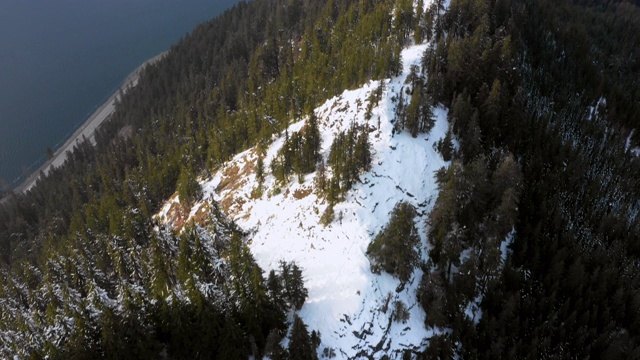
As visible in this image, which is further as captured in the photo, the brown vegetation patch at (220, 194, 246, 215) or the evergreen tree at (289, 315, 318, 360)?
the brown vegetation patch at (220, 194, 246, 215)

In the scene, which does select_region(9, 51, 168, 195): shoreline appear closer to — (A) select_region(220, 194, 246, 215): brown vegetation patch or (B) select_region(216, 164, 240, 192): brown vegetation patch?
(B) select_region(216, 164, 240, 192): brown vegetation patch

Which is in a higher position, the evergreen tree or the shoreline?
the shoreline

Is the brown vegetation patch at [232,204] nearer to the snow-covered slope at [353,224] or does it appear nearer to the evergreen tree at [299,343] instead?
the snow-covered slope at [353,224]

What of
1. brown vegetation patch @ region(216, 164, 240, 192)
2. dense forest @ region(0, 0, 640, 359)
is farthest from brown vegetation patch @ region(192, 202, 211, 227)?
dense forest @ region(0, 0, 640, 359)

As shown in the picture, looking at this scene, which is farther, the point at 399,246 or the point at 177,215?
the point at 177,215

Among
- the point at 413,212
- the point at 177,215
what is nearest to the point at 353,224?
the point at 413,212

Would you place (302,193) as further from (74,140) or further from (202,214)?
(74,140)

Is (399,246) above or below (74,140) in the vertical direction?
below
